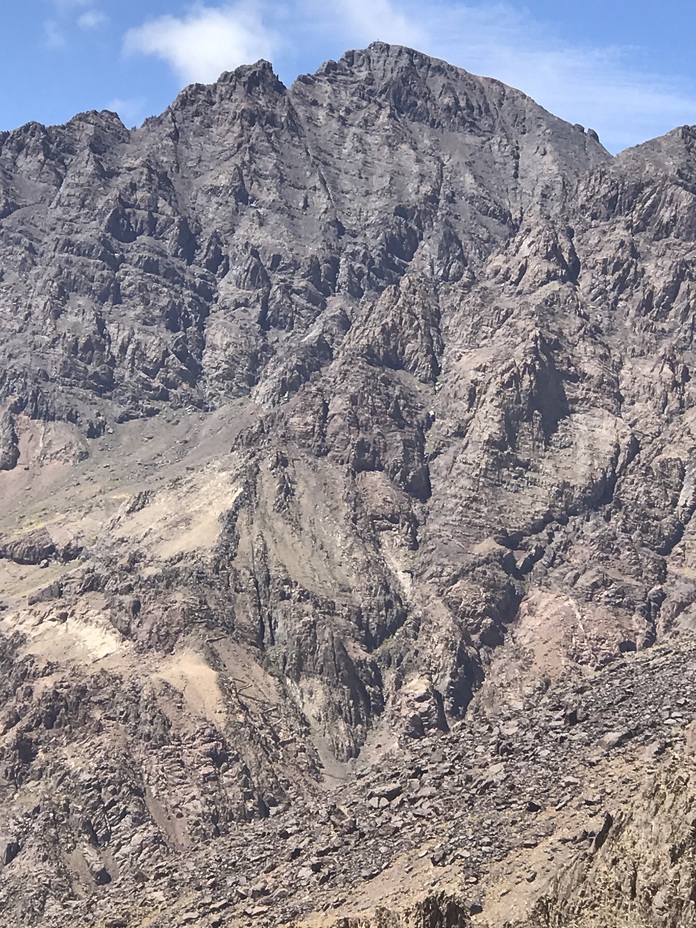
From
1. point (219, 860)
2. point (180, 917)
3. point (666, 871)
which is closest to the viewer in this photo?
point (666, 871)

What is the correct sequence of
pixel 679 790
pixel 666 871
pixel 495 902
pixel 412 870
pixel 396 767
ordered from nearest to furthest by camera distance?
pixel 666 871
pixel 679 790
pixel 495 902
pixel 412 870
pixel 396 767

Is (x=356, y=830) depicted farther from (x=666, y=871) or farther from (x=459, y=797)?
(x=666, y=871)

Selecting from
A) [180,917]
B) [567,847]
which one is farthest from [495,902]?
[180,917]

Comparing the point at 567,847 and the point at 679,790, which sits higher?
the point at 679,790

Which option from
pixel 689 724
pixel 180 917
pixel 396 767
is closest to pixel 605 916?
pixel 689 724

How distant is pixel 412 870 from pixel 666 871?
33.1 metres

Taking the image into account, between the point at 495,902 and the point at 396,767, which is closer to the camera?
the point at 495,902

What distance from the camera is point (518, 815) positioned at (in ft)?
345

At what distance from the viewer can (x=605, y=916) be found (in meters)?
74.5

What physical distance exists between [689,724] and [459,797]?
2021cm

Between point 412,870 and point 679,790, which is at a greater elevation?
point 679,790

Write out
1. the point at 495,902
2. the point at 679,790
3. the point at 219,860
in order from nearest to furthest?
the point at 679,790, the point at 495,902, the point at 219,860

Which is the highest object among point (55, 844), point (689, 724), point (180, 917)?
point (689, 724)

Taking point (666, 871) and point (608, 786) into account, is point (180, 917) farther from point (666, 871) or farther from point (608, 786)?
point (666, 871)
